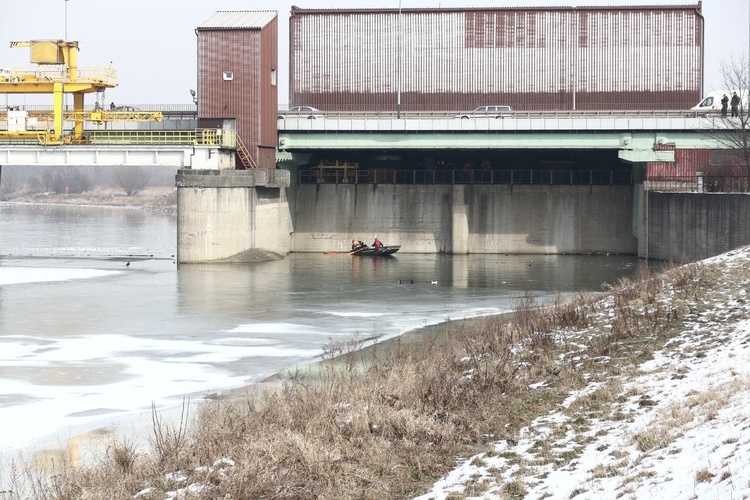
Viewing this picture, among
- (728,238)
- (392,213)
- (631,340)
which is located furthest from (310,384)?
(392,213)

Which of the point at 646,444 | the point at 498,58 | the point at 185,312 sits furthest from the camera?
the point at 498,58

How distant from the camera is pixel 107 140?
200 ft

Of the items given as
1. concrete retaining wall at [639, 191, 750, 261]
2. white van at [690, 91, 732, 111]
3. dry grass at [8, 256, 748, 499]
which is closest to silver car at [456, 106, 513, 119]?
concrete retaining wall at [639, 191, 750, 261]

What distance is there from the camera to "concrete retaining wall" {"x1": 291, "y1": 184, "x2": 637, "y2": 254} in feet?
222

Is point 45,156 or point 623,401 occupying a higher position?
point 45,156

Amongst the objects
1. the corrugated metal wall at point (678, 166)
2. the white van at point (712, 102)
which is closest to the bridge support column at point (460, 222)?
the corrugated metal wall at point (678, 166)

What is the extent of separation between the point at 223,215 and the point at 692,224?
23.1m

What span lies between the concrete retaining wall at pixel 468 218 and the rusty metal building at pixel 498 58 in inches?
252

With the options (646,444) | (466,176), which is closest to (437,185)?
(466,176)

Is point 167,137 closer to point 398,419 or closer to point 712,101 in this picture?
point 712,101

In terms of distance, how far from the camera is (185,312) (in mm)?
38312

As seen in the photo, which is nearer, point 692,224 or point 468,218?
point 692,224

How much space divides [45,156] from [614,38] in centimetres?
3547

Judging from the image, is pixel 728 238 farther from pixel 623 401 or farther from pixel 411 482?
pixel 411 482
